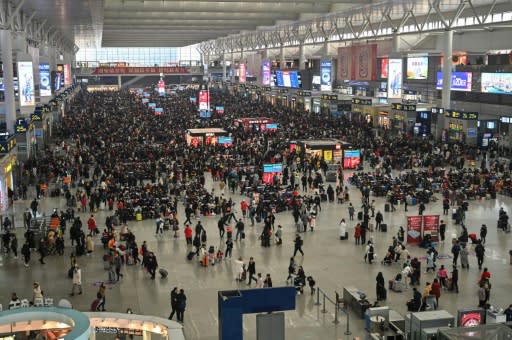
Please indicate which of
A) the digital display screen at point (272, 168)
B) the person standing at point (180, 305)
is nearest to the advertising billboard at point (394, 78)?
the digital display screen at point (272, 168)

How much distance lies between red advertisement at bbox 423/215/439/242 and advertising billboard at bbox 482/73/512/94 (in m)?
23.4

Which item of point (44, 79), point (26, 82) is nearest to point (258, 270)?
point (26, 82)

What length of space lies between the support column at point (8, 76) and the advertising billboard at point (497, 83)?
29.2 metres

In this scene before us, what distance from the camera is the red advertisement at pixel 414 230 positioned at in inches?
835

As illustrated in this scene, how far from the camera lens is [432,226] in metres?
21.4

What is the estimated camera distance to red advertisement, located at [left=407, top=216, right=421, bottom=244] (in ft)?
69.6

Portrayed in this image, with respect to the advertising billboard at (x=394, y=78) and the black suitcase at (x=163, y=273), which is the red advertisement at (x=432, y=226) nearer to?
the black suitcase at (x=163, y=273)

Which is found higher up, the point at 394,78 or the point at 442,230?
the point at 394,78

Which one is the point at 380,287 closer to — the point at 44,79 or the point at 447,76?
the point at 447,76

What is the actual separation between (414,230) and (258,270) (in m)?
5.77

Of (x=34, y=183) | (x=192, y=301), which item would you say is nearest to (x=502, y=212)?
(x=192, y=301)

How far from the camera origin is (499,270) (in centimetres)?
1853

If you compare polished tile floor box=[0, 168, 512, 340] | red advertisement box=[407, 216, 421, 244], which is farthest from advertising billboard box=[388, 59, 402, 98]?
red advertisement box=[407, 216, 421, 244]

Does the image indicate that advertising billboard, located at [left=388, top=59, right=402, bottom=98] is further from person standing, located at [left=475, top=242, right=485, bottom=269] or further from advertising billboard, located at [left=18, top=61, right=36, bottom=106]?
person standing, located at [left=475, top=242, right=485, bottom=269]
